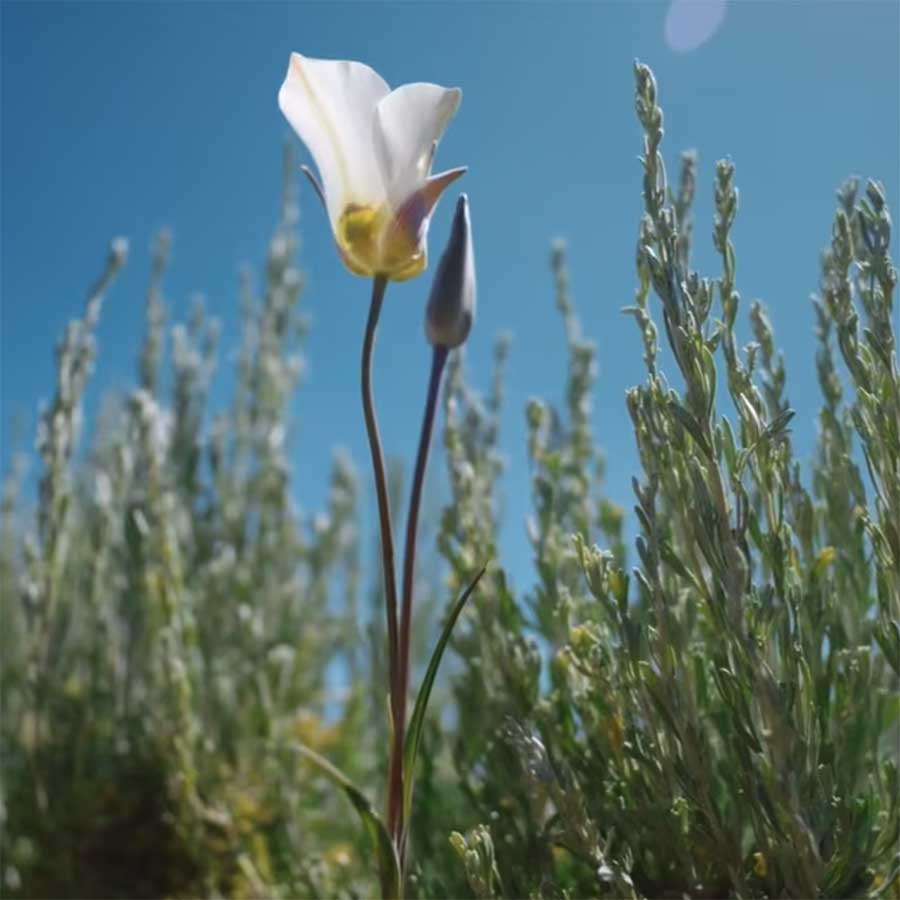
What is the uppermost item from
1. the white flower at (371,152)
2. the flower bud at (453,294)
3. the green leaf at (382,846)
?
the white flower at (371,152)

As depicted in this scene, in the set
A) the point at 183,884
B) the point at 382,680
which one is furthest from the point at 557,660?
the point at 183,884

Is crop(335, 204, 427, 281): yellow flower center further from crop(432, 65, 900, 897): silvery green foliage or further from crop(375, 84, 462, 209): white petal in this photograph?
crop(432, 65, 900, 897): silvery green foliage

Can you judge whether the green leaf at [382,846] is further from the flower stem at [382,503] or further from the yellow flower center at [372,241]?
the yellow flower center at [372,241]

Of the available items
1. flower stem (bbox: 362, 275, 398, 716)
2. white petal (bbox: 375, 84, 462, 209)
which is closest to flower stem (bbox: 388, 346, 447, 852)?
flower stem (bbox: 362, 275, 398, 716)

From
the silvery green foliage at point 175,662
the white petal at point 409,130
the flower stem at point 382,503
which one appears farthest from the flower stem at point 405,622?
the silvery green foliage at point 175,662

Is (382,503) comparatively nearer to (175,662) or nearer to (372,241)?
(372,241)

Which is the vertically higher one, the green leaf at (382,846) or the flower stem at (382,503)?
the flower stem at (382,503)

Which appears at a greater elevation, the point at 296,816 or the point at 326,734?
the point at 326,734

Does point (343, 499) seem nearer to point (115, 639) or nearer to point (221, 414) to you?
point (221, 414)
